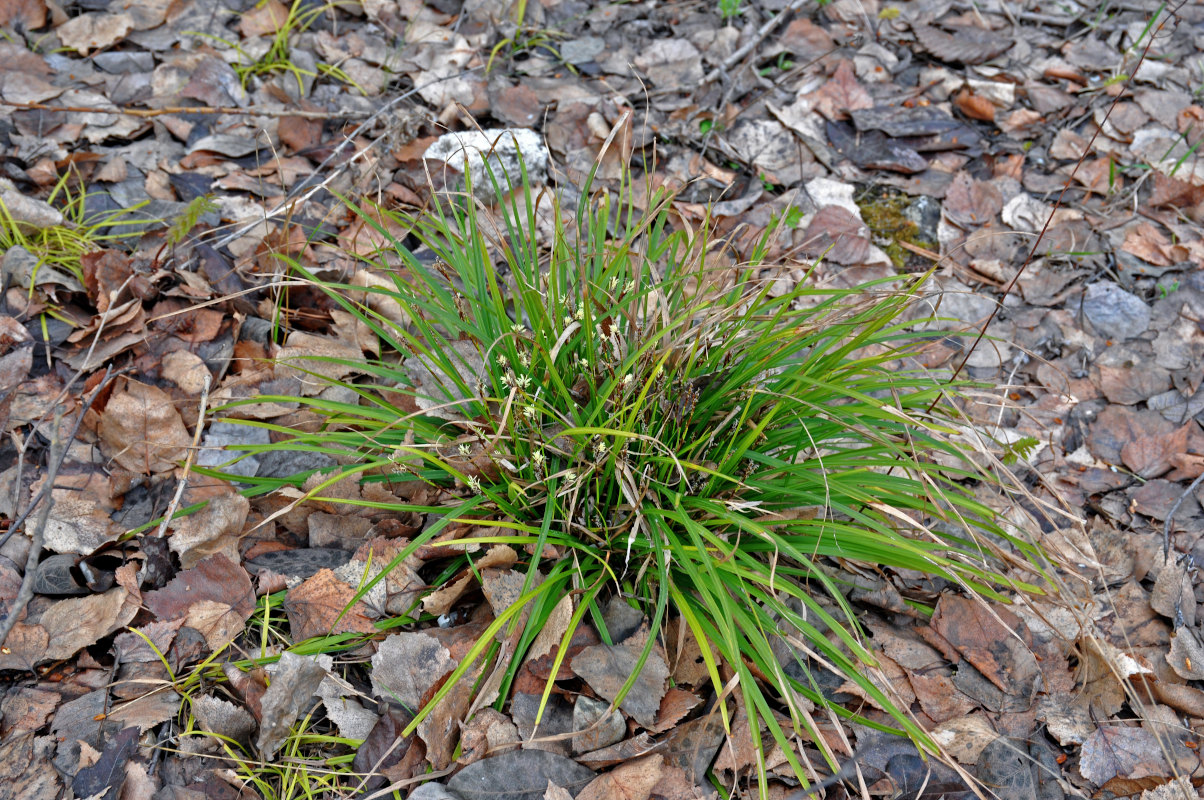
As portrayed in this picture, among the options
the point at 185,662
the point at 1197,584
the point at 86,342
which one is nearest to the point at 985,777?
the point at 1197,584

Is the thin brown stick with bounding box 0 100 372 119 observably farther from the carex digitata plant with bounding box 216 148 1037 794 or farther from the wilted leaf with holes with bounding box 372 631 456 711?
the wilted leaf with holes with bounding box 372 631 456 711

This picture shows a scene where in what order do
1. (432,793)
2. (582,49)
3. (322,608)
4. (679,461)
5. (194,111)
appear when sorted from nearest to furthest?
(432,793), (679,461), (322,608), (194,111), (582,49)

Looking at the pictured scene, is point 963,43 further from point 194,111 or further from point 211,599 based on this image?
point 211,599

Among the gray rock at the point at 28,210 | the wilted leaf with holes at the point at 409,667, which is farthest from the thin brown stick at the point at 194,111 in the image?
the wilted leaf with holes at the point at 409,667

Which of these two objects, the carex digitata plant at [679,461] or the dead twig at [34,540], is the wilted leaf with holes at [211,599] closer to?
the dead twig at [34,540]

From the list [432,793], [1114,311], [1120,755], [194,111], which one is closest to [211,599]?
[432,793]

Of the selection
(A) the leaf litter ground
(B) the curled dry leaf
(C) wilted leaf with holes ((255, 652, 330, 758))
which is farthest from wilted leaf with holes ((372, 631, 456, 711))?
(B) the curled dry leaf
